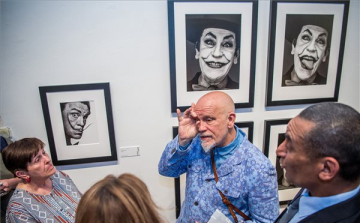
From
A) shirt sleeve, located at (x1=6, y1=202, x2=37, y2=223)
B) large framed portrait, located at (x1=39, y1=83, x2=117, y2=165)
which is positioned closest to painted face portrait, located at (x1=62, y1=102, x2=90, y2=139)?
large framed portrait, located at (x1=39, y1=83, x2=117, y2=165)

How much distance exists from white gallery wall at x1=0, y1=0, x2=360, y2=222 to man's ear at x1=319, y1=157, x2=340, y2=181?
95 cm

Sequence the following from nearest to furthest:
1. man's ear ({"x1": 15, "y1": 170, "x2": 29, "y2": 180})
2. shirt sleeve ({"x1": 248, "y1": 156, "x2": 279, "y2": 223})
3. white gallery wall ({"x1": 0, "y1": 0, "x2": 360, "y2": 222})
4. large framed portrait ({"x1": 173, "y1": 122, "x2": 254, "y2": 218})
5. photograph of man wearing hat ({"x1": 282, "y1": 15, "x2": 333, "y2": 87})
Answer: shirt sleeve ({"x1": 248, "y1": 156, "x2": 279, "y2": 223})
man's ear ({"x1": 15, "y1": 170, "x2": 29, "y2": 180})
white gallery wall ({"x1": 0, "y1": 0, "x2": 360, "y2": 222})
photograph of man wearing hat ({"x1": 282, "y1": 15, "x2": 333, "y2": 87})
large framed portrait ({"x1": 173, "y1": 122, "x2": 254, "y2": 218})

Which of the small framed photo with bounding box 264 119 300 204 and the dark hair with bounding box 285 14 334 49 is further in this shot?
the small framed photo with bounding box 264 119 300 204

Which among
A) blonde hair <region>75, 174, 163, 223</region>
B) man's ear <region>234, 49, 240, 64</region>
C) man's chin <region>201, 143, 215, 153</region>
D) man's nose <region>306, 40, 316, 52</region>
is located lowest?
man's chin <region>201, 143, 215, 153</region>

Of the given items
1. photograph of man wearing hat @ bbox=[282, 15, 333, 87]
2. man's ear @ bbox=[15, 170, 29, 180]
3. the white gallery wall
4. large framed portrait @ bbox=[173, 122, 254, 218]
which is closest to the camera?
man's ear @ bbox=[15, 170, 29, 180]

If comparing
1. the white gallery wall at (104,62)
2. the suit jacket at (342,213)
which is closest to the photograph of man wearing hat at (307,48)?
the white gallery wall at (104,62)

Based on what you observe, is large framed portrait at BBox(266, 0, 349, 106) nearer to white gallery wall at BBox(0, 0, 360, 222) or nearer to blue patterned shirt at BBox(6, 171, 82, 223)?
white gallery wall at BBox(0, 0, 360, 222)

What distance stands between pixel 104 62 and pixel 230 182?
1154mm

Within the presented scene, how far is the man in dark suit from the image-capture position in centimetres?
74

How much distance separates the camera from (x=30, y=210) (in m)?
1.22

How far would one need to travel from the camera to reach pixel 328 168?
774 mm

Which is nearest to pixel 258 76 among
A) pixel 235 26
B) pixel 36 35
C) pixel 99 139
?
pixel 235 26

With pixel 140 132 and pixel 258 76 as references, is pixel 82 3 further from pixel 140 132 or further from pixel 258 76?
pixel 258 76

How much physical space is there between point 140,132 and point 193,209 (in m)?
0.70
